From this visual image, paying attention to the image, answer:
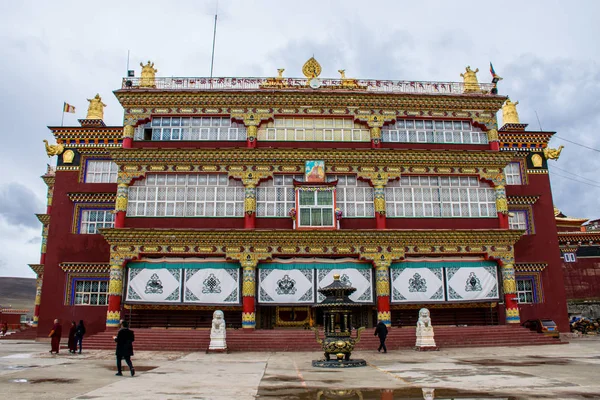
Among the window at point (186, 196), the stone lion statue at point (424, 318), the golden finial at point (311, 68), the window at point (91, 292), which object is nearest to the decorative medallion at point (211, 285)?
the window at point (186, 196)

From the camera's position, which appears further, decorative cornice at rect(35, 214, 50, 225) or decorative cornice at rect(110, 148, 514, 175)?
decorative cornice at rect(35, 214, 50, 225)

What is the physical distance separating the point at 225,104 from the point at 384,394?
70.5 ft

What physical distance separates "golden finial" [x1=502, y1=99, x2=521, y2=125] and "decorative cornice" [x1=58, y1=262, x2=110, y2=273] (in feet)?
88.7

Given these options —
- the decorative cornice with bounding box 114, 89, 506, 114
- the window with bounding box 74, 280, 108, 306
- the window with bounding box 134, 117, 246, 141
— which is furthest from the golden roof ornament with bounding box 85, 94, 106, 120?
the window with bounding box 74, 280, 108, 306

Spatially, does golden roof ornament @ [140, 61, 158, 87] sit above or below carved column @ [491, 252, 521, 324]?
above

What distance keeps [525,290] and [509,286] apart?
162 inches

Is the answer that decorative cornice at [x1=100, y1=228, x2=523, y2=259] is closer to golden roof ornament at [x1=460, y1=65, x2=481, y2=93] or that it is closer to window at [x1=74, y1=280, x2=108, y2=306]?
window at [x1=74, y1=280, x2=108, y2=306]

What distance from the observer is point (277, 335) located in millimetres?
22688

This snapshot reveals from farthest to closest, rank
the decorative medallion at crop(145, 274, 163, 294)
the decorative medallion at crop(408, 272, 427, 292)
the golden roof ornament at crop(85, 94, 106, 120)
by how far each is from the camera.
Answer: the golden roof ornament at crop(85, 94, 106, 120)
the decorative medallion at crop(408, 272, 427, 292)
the decorative medallion at crop(145, 274, 163, 294)

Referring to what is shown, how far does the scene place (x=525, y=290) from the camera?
29.0 meters

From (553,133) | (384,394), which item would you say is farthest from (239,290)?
(553,133)

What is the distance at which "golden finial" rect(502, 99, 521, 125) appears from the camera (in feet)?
108

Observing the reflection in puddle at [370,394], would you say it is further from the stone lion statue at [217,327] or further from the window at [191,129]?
the window at [191,129]

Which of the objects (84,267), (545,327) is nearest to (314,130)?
(84,267)
